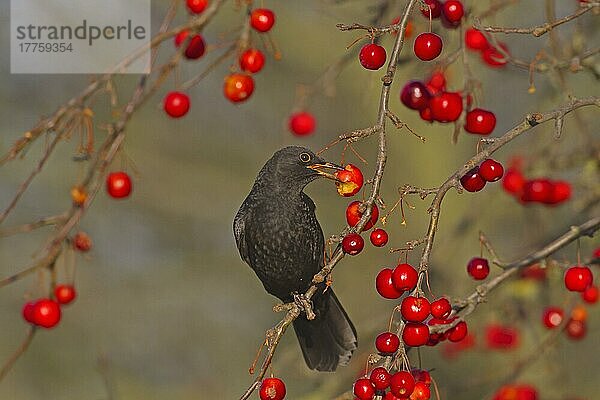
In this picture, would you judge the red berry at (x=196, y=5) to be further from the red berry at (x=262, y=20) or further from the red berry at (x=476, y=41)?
the red berry at (x=476, y=41)

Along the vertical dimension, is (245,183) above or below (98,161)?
above

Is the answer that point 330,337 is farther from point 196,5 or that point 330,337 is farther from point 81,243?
point 196,5

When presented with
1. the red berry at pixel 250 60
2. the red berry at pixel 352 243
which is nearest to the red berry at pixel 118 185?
the red berry at pixel 250 60

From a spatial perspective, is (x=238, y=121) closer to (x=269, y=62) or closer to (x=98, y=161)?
(x=269, y=62)

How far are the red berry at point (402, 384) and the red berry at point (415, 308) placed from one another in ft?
0.40

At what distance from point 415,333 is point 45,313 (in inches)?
51.8

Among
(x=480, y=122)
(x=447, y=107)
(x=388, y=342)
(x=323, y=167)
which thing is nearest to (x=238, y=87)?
(x=323, y=167)

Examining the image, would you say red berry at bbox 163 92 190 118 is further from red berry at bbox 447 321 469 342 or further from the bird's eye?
red berry at bbox 447 321 469 342

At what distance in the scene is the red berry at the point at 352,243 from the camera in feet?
6.58

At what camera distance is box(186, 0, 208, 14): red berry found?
2.91 m

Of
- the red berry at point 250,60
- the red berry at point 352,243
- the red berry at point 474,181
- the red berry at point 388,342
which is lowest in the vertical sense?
the red berry at point 388,342

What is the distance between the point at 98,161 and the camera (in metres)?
2.63

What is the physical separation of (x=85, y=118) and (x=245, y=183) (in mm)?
5294

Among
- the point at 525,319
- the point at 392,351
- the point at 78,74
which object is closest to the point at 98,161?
the point at 392,351
